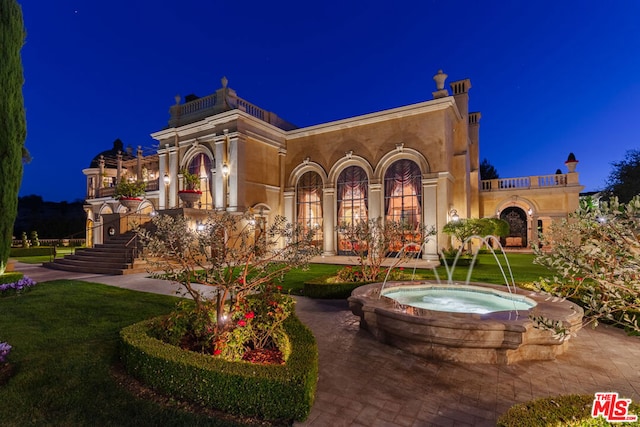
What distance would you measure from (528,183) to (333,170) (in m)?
16.5

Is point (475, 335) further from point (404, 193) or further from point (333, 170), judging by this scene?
point (333, 170)

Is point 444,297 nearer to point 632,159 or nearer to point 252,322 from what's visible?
point 252,322

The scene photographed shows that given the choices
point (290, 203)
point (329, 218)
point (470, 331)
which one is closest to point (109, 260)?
point (290, 203)

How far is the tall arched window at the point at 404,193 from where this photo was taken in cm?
1794

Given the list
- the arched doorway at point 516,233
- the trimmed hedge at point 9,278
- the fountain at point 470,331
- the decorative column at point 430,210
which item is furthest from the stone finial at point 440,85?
the trimmed hedge at point 9,278

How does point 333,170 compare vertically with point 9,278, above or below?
above

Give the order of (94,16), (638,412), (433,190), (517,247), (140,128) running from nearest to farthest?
(638,412) → (433,190) → (517,247) → (94,16) → (140,128)

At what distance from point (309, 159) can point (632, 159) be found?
2520 cm

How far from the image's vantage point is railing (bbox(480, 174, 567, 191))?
2303 centimetres

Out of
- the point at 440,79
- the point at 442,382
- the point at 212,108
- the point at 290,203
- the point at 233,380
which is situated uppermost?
the point at 440,79

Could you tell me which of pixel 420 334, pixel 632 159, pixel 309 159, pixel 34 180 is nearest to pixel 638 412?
pixel 420 334

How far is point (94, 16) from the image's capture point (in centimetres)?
5306

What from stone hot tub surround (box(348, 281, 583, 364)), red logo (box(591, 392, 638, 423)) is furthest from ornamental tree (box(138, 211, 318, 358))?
red logo (box(591, 392, 638, 423))

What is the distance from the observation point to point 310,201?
2123cm
